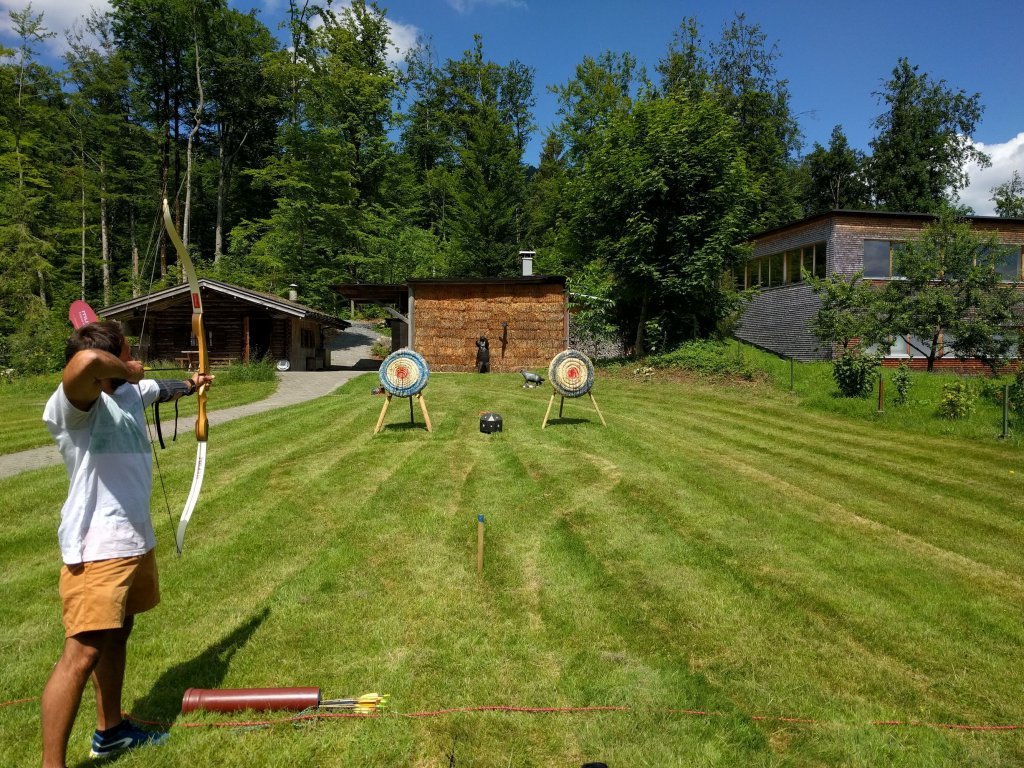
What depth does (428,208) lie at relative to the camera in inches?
2060

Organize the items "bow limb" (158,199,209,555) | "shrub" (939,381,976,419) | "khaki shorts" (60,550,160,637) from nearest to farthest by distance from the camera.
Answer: "khaki shorts" (60,550,160,637) < "bow limb" (158,199,209,555) < "shrub" (939,381,976,419)

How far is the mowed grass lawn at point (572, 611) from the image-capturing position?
3.02m

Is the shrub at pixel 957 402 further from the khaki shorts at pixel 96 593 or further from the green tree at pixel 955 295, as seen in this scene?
the khaki shorts at pixel 96 593

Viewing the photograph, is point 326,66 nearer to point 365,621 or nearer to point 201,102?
point 201,102

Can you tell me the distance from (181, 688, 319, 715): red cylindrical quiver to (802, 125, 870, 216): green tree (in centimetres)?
5610

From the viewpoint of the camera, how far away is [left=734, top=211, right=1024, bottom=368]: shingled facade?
22703 mm

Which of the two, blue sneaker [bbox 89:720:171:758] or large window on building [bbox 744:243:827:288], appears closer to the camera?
blue sneaker [bbox 89:720:171:758]

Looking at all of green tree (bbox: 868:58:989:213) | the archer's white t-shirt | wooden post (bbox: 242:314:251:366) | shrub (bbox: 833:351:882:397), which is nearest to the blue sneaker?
the archer's white t-shirt

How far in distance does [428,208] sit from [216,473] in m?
47.3

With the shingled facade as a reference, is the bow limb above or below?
below

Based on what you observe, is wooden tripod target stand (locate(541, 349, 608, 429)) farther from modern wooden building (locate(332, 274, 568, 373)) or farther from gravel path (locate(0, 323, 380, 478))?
modern wooden building (locate(332, 274, 568, 373))

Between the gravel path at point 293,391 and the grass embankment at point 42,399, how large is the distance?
1.35 feet

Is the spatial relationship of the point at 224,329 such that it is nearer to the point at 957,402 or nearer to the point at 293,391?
the point at 293,391

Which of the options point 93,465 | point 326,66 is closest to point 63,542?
point 93,465
